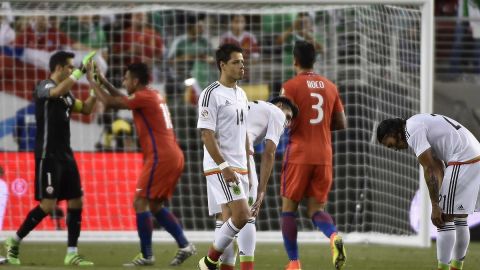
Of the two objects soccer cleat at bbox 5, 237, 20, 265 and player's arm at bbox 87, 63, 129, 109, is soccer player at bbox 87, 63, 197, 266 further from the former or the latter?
soccer cleat at bbox 5, 237, 20, 265

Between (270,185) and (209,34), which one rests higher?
(209,34)

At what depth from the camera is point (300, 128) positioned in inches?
403

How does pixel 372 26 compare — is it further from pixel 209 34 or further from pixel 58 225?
pixel 58 225

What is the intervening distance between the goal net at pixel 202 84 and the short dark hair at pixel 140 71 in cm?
216

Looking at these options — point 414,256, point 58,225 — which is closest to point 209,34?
point 58,225

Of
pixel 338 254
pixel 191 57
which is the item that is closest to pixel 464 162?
pixel 338 254

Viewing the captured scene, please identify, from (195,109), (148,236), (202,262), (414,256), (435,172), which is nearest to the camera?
(202,262)

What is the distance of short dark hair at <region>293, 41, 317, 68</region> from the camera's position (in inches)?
403

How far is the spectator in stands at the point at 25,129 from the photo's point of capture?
13766 mm

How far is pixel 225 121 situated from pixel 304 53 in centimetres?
→ 202

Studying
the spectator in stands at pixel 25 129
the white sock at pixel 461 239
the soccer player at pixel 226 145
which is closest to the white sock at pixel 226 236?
the soccer player at pixel 226 145

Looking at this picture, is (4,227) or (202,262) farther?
(4,227)

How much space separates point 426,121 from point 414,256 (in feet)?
10.7

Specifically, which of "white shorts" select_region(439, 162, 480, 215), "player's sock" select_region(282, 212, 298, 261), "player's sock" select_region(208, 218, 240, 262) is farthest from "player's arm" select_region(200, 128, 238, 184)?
"player's sock" select_region(282, 212, 298, 261)
